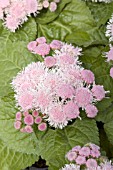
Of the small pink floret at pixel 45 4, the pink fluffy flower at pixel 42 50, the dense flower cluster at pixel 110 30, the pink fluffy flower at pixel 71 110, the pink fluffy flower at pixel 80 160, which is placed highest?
the small pink floret at pixel 45 4

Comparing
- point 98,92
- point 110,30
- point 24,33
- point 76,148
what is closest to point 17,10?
point 24,33

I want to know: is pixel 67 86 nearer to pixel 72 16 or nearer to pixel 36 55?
pixel 36 55

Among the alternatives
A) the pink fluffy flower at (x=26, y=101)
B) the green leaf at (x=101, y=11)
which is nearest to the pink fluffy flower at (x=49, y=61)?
the pink fluffy flower at (x=26, y=101)

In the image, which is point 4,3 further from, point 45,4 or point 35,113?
point 35,113

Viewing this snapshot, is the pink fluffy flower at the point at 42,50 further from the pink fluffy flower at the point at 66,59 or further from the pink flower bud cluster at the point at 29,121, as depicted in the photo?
the pink flower bud cluster at the point at 29,121

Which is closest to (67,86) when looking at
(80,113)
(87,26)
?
(80,113)

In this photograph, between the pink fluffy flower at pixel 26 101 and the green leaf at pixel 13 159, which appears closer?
the pink fluffy flower at pixel 26 101
